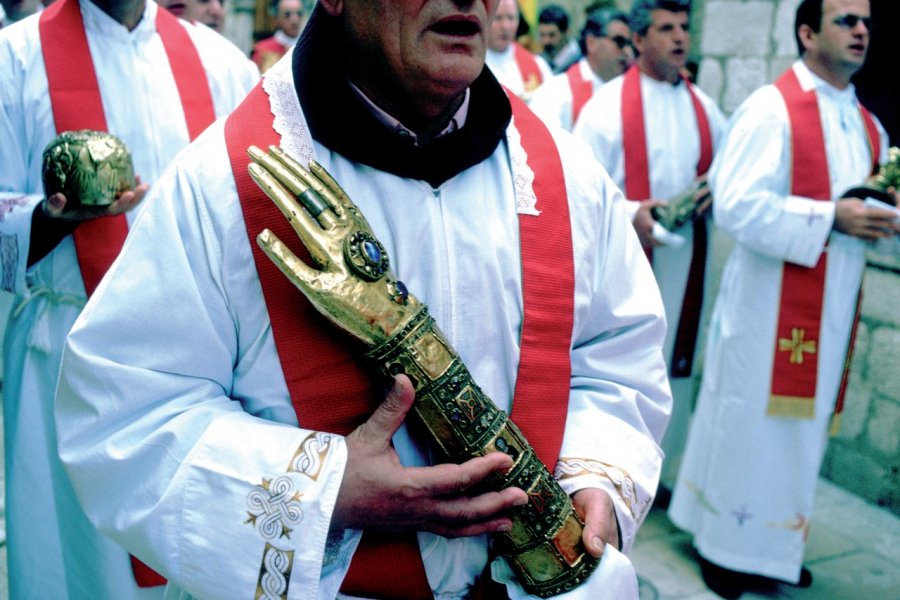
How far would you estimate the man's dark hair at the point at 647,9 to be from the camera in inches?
187

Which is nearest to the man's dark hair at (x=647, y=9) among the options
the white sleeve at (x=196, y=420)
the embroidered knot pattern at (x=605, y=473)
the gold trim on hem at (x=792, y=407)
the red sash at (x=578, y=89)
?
the red sash at (x=578, y=89)

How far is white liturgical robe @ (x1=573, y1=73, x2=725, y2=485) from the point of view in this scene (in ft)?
15.3

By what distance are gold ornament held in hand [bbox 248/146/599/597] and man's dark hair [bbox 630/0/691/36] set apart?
375cm

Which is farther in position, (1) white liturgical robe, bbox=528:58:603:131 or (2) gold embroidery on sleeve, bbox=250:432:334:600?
(1) white liturgical robe, bbox=528:58:603:131

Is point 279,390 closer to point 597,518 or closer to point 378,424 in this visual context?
point 378,424

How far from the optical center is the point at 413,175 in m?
1.64

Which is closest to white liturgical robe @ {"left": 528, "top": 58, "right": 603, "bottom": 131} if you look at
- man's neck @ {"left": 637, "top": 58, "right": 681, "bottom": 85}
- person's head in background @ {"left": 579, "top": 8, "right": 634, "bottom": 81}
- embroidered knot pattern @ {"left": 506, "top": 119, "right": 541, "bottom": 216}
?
person's head in background @ {"left": 579, "top": 8, "right": 634, "bottom": 81}

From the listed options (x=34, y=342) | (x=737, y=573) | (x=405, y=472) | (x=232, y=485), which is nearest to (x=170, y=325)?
(x=232, y=485)

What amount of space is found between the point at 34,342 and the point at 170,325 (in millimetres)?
1397

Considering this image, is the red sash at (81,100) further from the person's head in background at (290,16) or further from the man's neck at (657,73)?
the person's head in background at (290,16)

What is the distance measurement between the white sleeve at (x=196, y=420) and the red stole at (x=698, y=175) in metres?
3.32

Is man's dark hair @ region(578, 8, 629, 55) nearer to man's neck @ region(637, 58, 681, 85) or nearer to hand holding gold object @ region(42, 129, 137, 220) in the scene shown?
man's neck @ region(637, 58, 681, 85)

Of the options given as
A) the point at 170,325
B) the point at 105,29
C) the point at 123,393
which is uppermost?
the point at 105,29

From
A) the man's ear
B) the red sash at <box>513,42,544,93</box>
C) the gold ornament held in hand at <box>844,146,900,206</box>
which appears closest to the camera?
the man's ear
